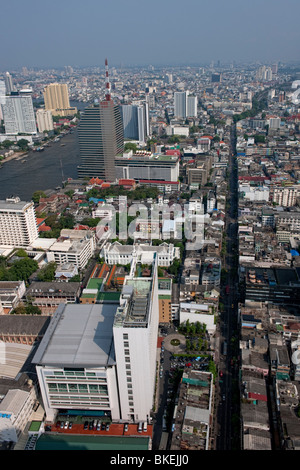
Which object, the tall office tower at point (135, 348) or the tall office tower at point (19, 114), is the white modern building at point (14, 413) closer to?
the tall office tower at point (135, 348)

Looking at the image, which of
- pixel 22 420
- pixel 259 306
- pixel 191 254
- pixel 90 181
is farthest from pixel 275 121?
pixel 22 420

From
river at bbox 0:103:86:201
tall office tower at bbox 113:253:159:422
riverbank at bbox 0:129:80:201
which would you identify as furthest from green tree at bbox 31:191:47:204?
tall office tower at bbox 113:253:159:422

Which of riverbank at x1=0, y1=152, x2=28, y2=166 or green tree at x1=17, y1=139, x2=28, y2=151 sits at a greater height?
green tree at x1=17, y1=139, x2=28, y2=151

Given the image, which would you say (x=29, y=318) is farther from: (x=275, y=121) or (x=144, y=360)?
(x=275, y=121)

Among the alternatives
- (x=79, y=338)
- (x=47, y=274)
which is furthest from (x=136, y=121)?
(x=79, y=338)

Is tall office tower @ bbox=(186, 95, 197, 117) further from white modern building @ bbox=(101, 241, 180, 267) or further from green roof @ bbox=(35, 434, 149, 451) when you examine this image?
green roof @ bbox=(35, 434, 149, 451)

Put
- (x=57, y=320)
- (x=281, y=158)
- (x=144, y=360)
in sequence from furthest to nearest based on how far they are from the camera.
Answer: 1. (x=281, y=158)
2. (x=57, y=320)
3. (x=144, y=360)
